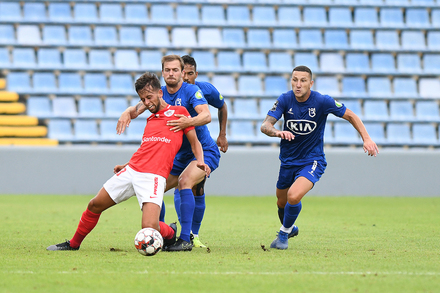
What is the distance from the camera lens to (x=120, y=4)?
15930 mm

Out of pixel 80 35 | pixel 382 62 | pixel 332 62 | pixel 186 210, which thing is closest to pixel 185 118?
pixel 186 210

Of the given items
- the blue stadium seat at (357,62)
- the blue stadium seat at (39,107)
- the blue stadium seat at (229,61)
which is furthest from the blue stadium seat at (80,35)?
the blue stadium seat at (357,62)

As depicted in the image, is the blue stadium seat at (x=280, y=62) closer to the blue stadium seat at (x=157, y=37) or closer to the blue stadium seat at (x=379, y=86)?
the blue stadium seat at (x=379, y=86)

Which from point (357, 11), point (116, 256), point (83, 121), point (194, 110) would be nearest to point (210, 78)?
point (83, 121)

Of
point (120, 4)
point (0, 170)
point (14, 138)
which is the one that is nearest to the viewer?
point (0, 170)

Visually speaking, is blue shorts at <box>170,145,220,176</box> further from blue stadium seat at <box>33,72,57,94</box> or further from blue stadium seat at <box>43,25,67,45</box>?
blue stadium seat at <box>43,25,67,45</box>

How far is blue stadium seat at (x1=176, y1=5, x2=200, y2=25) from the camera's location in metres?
15.8

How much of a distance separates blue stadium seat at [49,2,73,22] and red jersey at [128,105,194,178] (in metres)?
11.2

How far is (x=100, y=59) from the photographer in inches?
589

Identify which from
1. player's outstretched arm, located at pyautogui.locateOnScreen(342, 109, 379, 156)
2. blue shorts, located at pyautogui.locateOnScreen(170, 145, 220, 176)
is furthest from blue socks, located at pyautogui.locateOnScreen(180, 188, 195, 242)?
player's outstretched arm, located at pyautogui.locateOnScreen(342, 109, 379, 156)

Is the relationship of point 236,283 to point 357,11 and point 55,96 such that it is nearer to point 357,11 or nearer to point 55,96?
point 55,96

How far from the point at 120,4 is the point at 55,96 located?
325cm

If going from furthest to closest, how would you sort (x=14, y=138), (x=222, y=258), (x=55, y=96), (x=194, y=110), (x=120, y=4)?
(x=120, y=4), (x=55, y=96), (x=14, y=138), (x=194, y=110), (x=222, y=258)

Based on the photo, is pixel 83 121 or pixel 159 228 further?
pixel 83 121
